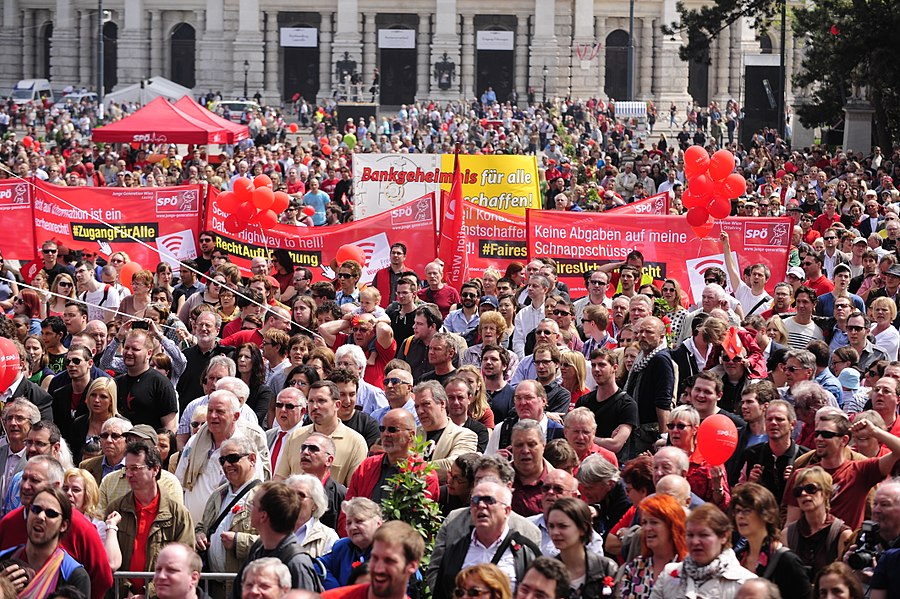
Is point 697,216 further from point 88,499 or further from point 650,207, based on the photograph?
point 88,499

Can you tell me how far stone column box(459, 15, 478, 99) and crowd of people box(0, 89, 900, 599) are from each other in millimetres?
56162

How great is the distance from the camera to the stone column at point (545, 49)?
233ft

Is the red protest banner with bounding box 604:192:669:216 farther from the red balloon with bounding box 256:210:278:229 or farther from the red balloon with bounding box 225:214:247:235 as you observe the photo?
the red balloon with bounding box 225:214:247:235

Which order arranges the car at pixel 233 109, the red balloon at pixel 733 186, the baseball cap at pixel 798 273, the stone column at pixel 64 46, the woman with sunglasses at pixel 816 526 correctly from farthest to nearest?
the stone column at pixel 64 46 → the car at pixel 233 109 → the red balloon at pixel 733 186 → the baseball cap at pixel 798 273 → the woman with sunglasses at pixel 816 526

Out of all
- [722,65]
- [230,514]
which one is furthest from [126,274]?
[722,65]

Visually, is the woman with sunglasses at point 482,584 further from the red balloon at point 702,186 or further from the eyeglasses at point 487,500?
the red balloon at point 702,186

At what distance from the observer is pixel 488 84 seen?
72.6 meters

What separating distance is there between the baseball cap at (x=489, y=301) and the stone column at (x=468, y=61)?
191 ft

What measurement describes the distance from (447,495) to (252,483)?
1.01 m

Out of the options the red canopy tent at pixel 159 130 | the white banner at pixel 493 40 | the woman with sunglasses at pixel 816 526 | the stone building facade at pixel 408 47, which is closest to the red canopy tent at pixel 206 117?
the red canopy tent at pixel 159 130

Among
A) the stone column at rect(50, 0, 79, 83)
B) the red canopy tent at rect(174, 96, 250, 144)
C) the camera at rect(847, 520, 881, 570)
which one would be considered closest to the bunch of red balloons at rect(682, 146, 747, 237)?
the camera at rect(847, 520, 881, 570)

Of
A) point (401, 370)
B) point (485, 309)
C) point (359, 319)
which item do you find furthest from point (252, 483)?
point (485, 309)

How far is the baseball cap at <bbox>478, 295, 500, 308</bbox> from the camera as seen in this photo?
42.9 feet

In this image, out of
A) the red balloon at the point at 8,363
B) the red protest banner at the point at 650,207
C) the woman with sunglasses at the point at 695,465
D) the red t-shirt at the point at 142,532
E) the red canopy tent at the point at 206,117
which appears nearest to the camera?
the red t-shirt at the point at 142,532
